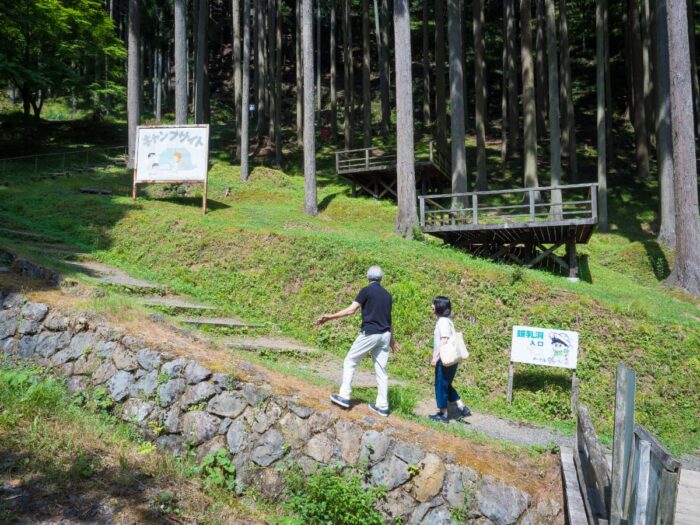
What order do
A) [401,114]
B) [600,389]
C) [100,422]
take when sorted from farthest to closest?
[401,114], [600,389], [100,422]

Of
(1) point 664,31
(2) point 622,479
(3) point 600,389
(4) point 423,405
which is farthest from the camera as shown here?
(1) point 664,31

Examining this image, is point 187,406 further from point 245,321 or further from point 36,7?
point 36,7

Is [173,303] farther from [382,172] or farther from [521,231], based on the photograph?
[382,172]

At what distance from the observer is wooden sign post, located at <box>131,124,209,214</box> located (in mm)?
18344

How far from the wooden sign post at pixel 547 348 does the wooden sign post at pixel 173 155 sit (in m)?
12.2

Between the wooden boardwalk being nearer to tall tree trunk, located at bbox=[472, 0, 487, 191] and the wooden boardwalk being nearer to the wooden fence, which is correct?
the wooden fence

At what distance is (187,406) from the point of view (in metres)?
6.84

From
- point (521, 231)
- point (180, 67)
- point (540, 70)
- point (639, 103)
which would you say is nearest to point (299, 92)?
point (180, 67)

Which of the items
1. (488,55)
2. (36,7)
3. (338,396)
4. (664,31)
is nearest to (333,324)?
(338,396)

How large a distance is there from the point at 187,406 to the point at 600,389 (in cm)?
708

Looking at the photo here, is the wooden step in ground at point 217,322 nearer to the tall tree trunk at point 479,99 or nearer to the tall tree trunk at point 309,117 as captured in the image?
the tall tree trunk at point 309,117

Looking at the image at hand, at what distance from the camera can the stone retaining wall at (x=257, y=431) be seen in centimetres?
604

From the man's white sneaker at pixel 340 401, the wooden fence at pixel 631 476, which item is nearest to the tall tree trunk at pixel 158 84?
the man's white sneaker at pixel 340 401

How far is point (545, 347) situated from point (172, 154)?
13883mm
